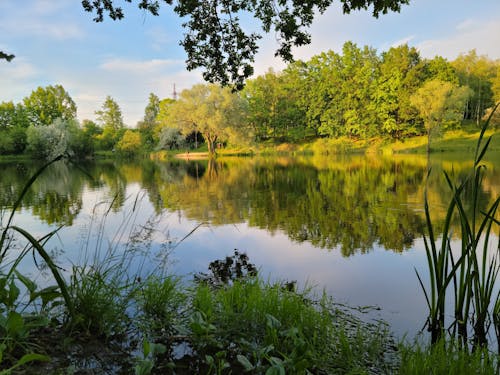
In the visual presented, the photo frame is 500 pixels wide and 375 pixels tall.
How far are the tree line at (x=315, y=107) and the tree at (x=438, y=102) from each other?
0.41 ft

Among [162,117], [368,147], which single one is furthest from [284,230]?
[162,117]

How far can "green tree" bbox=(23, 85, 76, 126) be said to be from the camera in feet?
257

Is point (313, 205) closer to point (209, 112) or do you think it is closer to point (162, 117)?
point (209, 112)

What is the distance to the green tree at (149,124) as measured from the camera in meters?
76.4

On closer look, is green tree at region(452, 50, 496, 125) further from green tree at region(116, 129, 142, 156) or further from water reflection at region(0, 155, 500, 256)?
green tree at region(116, 129, 142, 156)

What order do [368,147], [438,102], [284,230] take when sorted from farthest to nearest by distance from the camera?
[368,147] < [438,102] < [284,230]

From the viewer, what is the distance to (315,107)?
65000 mm

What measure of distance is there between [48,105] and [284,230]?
291 feet

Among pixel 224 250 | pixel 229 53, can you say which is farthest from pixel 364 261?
pixel 229 53

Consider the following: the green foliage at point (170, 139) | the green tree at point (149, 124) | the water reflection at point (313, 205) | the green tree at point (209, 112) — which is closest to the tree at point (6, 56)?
the water reflection at point (313, 205)

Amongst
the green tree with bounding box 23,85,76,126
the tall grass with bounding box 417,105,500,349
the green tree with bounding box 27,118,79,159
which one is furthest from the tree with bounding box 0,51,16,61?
the green tree with bounding box 23,85,76,126

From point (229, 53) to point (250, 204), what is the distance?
854 cm

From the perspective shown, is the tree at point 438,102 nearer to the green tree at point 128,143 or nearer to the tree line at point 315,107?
the tree line at point 315,107

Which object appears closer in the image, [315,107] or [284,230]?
[284,230]
